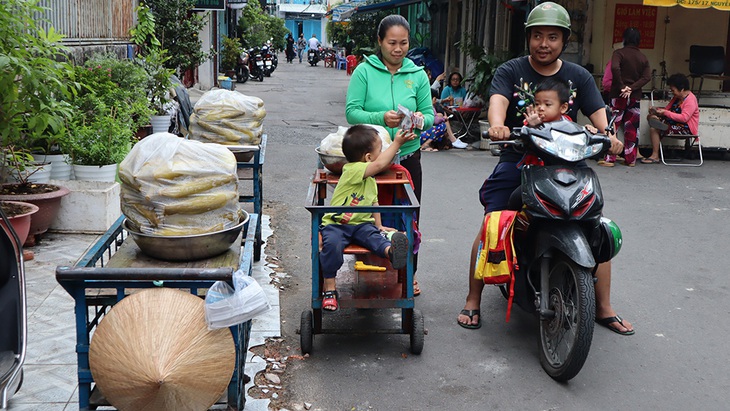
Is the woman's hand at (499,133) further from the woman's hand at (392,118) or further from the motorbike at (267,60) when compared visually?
the motorbike at (267,60)

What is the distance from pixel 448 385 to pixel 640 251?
3.38 m

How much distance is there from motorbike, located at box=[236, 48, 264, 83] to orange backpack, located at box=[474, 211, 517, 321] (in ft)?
75.6

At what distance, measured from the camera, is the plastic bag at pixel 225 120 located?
6297 millimetres

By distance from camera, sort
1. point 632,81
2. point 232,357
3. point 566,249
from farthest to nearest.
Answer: point 632,81 < point 566,249 < point 232,357

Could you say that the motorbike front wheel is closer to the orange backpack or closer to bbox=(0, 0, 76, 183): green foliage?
the orange backpack

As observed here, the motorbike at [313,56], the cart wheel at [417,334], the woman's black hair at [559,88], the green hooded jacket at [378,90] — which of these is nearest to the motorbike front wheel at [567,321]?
the cart wheel at [417,334]

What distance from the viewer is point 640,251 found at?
677 centimetres

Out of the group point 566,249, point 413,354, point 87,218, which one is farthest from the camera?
point 87,218

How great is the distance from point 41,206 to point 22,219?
1.86 ft

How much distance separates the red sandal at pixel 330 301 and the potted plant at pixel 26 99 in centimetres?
253

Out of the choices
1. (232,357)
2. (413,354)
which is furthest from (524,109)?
(232,357)

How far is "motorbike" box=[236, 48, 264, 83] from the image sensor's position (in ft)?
87.2

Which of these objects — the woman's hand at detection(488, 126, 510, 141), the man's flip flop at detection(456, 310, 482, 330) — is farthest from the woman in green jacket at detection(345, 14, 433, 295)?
the man's flip flop at detection(456, 310, 482, 330)

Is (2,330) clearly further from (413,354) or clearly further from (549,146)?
(549,146)
